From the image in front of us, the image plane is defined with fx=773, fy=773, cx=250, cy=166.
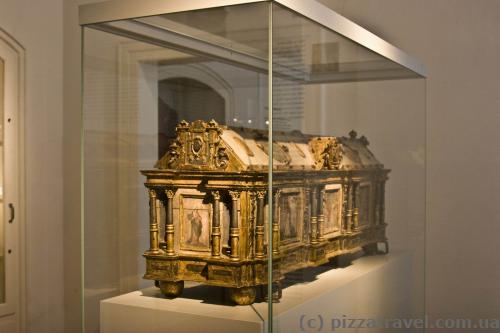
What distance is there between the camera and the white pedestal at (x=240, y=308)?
2096 millimetres

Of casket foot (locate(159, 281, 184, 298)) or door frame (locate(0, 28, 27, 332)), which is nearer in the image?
casket foot (locate(159, 281, 184, 298))

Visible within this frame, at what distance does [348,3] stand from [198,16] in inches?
81.9

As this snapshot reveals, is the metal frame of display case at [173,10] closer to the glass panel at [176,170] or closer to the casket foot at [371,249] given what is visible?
the glass panel at [176,170]

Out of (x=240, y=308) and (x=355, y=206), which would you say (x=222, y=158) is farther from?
(x=355, y=206)

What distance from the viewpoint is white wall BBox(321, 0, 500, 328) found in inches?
152

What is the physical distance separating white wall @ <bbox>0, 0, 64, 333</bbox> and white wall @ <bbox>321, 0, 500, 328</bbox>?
6.03ft

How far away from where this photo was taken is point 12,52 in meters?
4.12

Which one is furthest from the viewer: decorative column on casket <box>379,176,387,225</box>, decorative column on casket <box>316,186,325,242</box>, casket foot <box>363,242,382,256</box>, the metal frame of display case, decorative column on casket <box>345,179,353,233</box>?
decorative column on casket <box>379,176,387,225</box>

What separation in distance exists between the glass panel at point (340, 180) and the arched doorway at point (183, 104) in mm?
180

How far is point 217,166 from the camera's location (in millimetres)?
2113

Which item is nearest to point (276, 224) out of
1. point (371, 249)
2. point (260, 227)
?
point (260, 227)

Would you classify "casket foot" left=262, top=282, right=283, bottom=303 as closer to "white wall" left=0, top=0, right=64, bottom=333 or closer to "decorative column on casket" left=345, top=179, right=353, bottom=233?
"decorative column on casket" left=345, top=179, right=353, bottom=233

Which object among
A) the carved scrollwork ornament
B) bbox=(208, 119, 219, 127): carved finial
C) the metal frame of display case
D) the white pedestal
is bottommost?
the white pedestal

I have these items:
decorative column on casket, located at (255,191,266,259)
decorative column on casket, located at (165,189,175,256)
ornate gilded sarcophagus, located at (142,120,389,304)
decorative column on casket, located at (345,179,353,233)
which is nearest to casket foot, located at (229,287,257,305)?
ornate gilded sarcophagus, located at (142,120,389,304)
